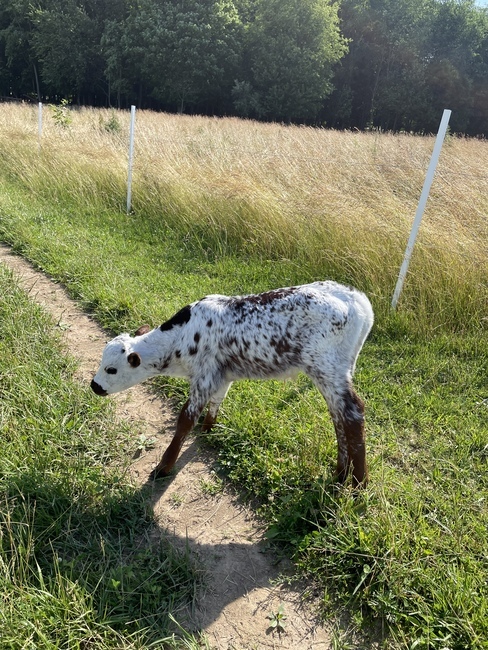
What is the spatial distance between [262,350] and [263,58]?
3853 centimetres

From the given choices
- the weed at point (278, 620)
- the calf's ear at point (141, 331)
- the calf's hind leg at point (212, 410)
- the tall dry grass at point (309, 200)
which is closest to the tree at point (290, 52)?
the tall dry grass at point (309, 200)

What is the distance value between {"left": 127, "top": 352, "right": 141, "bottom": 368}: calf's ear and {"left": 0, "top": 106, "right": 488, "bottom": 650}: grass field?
910 mm

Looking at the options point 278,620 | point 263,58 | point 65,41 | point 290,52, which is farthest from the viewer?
point 65,41

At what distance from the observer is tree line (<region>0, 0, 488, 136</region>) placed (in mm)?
35062

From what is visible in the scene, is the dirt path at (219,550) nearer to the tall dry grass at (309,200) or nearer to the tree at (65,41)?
the tall dry grass at (309,200)

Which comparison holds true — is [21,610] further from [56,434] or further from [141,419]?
[141,419]

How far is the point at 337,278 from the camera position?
599cm

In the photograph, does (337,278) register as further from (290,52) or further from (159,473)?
(290,52)

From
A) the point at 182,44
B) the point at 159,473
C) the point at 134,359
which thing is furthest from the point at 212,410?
the point at 182,44

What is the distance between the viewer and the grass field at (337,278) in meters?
2.59

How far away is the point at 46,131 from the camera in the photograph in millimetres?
13234

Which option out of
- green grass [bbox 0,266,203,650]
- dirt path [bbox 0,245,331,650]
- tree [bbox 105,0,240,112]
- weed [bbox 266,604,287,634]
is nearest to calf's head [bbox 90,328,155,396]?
green grass [bbox 0,266,203,650]

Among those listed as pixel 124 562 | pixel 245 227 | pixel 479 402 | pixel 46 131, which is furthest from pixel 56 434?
pixel 46 131

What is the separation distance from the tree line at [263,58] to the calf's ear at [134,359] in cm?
3289
